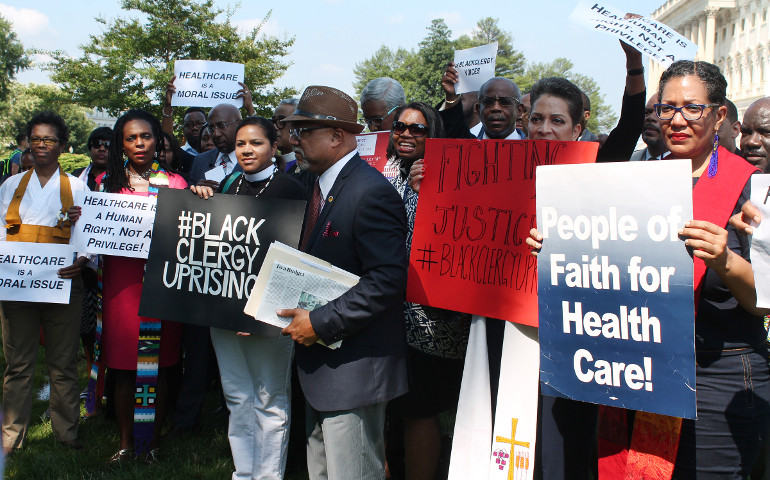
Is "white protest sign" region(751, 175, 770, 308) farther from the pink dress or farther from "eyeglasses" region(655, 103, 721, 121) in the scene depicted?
the pink dress

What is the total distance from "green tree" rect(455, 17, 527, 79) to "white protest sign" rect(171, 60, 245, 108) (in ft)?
191

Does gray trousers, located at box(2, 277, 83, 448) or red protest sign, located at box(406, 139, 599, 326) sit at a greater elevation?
red protest sign, located at box(406, 139, 599, 326)

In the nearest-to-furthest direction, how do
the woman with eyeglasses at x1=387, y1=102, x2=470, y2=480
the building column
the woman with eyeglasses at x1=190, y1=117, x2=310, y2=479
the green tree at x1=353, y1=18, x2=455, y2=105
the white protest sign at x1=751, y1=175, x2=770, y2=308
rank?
1. the white protest sign at x1=751, y1=175, x2=770, y2=308
2. the woman with eyeglasses at x1=387, y1=102, x2=470, y2=480
3. the woman with eyeglasses at x1=190, y1=117, x2=310, y2=479
4. the green tree at x1=353, y1=18, x2=455, y2=105
5. the building column

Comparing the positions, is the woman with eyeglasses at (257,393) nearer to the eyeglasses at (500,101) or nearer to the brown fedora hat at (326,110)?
the brown fedora hat at (326,110)

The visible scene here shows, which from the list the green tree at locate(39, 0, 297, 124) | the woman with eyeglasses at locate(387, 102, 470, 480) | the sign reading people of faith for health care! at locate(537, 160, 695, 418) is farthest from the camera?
the green tree at locate(39, 0, 297, 124)

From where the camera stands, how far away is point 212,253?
11.2 ft

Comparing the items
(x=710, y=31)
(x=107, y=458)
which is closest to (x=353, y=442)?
(x=107, y=458)

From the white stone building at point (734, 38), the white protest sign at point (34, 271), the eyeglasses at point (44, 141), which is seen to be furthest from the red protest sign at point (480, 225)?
the white stone building at point (734, 38)

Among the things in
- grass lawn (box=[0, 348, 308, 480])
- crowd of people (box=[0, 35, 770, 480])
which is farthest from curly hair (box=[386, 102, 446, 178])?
grass lawn (box=[0, 348, 308, 480])

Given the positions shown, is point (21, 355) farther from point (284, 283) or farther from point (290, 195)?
point (284, 283)

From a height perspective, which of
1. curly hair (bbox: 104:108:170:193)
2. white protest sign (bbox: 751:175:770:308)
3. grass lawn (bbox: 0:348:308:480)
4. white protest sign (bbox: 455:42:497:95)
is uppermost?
white protest sign (bbox: 455:42:497:95)

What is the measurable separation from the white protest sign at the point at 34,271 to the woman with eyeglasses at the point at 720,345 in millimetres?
3954

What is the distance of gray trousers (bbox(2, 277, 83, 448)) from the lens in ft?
14.0

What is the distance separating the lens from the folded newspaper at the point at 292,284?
8.66 ft
